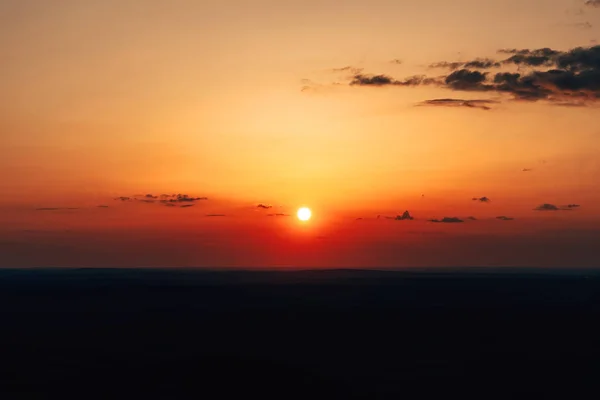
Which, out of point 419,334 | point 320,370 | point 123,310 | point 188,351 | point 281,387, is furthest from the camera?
point 123,310

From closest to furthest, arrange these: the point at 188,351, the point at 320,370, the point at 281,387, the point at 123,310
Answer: the point at 281,387, the point at 320,370, the point at 188,351, the point at 123,310

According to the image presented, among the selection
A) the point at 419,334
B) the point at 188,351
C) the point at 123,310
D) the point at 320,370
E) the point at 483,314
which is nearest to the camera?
the point at 320,370

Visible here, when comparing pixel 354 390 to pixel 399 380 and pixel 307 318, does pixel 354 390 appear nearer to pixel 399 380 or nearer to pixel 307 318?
pixel 399 380

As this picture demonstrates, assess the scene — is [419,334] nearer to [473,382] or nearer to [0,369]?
[473,382]

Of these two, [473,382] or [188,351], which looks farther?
[188,351]

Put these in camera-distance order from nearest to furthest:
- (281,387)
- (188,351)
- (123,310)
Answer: (281,387), (188,351), (123,310)

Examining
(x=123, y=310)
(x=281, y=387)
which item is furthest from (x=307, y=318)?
(x=281, y=387)

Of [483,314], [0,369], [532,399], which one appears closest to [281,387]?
[532,399]

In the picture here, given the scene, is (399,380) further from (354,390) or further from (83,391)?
(83,391)

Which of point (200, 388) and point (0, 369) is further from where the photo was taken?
point (0, 369)
